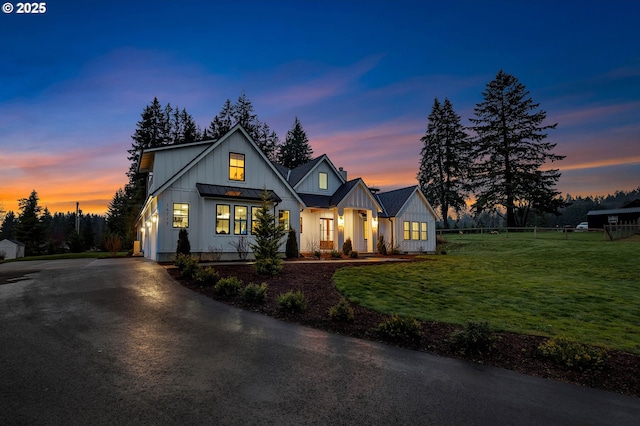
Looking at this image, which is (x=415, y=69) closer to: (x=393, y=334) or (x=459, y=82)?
(x=459, y=82)

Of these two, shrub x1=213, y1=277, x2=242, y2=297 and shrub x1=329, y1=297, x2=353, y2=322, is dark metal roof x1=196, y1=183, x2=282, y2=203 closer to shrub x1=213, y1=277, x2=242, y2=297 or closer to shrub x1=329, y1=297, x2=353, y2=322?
shrub x1=213, y1=277, x2=242, y2=297

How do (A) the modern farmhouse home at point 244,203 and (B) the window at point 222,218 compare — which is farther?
(B) the window at point 222,218

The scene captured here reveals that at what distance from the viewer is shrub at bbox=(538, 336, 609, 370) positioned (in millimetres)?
4680

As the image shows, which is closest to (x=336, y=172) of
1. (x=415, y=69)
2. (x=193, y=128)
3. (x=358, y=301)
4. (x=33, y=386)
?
(x=415, y=69)

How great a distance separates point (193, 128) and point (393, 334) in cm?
5054

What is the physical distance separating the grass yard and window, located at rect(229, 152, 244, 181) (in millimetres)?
9017

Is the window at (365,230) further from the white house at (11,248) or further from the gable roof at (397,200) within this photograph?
the white house at (11,248)

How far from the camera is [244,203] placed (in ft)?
57.9

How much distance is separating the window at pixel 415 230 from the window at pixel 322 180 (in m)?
8.41

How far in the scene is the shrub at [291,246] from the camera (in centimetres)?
1823

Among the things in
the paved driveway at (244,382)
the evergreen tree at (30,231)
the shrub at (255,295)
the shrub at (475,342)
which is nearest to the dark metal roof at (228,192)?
the shrub at (255,295)

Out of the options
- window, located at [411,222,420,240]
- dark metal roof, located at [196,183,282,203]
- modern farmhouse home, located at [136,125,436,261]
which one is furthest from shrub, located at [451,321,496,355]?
window, located at [411,222,420,240]

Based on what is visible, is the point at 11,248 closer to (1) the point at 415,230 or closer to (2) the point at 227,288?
(2) the point at 227,288

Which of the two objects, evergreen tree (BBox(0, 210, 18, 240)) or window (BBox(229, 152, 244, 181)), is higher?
window (BBox(229, 152, 244, 181))
